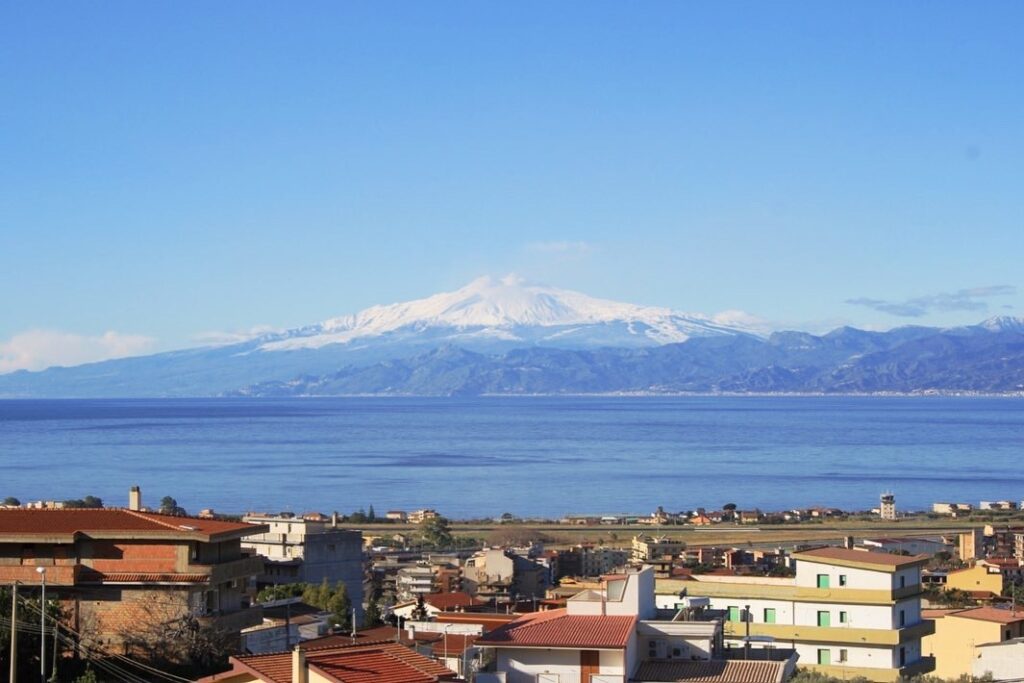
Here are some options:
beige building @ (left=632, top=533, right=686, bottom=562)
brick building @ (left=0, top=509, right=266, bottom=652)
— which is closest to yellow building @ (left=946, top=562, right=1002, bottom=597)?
beige building @ (left=632, top=533, right=686, bottom=562)

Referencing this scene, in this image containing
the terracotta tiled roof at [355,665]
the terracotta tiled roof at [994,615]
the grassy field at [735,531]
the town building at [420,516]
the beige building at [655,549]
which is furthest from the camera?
the town building at [420,516]

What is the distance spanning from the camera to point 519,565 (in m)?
45.2

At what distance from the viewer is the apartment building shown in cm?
1881

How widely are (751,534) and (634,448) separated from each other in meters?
79.3

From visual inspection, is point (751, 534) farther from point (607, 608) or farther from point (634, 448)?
point (634, 448)

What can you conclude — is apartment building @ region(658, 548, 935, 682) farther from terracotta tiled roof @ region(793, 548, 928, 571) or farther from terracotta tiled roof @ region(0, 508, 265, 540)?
terracotta tiled roof @ region(0, 508, 265, 540)

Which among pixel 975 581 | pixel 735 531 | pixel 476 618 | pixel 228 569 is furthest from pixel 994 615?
pixel 735 531

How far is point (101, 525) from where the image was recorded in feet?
56.0

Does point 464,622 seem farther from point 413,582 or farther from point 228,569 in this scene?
point 413,582

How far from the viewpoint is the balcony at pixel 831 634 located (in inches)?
739

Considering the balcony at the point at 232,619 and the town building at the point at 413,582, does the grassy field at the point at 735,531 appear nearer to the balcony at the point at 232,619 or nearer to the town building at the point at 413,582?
the town building at the point at 413,582

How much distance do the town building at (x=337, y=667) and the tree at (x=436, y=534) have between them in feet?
157

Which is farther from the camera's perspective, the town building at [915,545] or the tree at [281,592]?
the town building at [915,545]

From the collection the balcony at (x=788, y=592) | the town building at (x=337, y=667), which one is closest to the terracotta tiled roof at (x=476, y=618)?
the balcony at (x=788, y=592)
